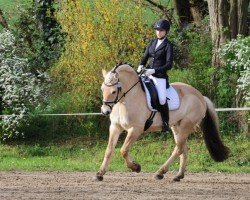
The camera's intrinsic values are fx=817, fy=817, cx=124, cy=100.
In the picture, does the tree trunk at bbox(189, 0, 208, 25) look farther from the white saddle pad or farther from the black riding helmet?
the black riding helmet

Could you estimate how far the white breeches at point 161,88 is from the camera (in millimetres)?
13219

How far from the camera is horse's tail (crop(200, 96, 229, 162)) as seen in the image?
1421 cm

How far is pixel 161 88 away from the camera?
1328 centimetres

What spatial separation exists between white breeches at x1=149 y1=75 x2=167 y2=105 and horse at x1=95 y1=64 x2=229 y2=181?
0.26m

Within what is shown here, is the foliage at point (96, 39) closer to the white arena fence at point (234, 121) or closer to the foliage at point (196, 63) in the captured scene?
the white arena fence at point (234, 121)

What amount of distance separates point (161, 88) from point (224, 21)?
6.69 metres

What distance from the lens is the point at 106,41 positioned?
19078mm

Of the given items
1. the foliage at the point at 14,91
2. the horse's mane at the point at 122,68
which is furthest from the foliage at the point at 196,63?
the horse's mane at the point at 122,68

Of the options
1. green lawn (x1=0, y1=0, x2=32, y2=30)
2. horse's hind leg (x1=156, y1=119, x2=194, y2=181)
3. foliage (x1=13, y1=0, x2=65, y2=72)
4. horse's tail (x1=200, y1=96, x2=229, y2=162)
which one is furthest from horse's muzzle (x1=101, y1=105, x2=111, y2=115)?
green lawn (x1=0, y1=0, x2=32, y2=30)

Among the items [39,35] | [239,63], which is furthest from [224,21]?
[39,35]

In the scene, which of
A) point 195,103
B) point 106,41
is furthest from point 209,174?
point 106,41

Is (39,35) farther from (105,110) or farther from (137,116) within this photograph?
(105,110)

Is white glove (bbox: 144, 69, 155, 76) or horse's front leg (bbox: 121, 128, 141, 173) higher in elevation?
white glove (bbox: 144, 69, 155, 76)

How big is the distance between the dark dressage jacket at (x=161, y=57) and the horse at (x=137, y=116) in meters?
0.41
